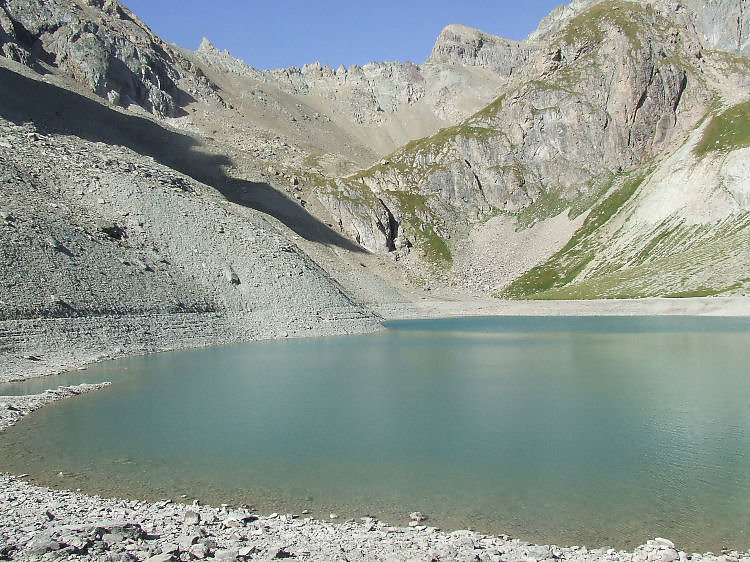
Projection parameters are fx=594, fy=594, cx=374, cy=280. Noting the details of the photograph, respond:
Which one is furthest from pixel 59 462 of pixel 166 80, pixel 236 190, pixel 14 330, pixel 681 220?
pixel 166 80

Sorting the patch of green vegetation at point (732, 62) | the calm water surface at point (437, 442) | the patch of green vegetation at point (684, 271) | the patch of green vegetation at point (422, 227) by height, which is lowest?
the calm water surface at point (437, 442)

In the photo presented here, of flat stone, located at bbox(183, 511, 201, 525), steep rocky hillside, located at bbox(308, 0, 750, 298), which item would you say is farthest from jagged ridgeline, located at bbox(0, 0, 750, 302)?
flat stone, located at bbox(183, 511, 201, 525)

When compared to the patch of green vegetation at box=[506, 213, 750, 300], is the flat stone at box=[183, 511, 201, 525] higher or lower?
lower

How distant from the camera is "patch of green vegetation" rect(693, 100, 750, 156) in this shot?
357 feet

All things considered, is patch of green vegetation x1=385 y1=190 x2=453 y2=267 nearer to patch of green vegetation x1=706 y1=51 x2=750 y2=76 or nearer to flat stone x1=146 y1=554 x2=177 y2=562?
patch of green vegetation x1=706 y1=51 x2=750 y2=76

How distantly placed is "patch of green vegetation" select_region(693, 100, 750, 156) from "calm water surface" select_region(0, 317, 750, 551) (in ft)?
285

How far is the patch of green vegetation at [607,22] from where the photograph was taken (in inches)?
5517

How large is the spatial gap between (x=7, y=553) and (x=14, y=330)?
1148 inches

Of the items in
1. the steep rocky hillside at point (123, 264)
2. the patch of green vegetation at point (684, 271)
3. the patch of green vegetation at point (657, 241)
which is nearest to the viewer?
the steep rocky hillside at point (123, 264)

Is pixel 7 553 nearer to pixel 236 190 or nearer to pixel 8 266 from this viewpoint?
pixel 8 266

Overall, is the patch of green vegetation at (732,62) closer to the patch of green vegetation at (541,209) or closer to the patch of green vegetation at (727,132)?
the patch of green vegetation at (727,132)

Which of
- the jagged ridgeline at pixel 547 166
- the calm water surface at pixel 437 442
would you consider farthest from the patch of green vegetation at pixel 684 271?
the calm water surface at pixel 437 442

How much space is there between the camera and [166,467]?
17.6m

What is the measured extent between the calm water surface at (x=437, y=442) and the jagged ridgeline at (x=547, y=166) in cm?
6410
